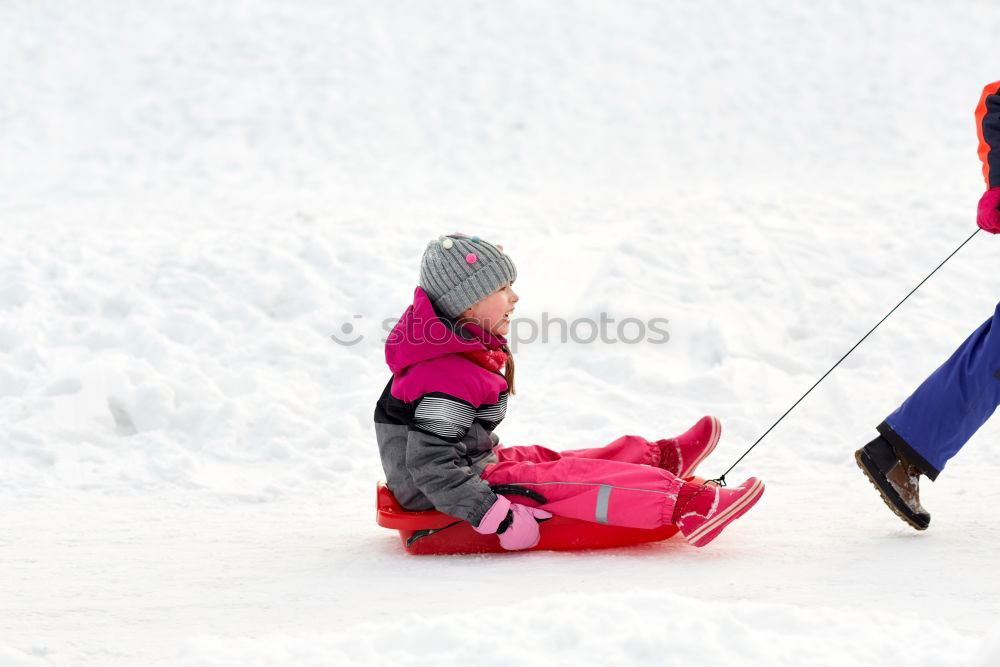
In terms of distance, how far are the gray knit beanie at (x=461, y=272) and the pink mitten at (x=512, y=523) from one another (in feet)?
2.14

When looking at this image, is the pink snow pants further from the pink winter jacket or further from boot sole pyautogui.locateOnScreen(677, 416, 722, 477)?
boot sole pyautogui.locateOnScreen(677, 416, 722, 477)

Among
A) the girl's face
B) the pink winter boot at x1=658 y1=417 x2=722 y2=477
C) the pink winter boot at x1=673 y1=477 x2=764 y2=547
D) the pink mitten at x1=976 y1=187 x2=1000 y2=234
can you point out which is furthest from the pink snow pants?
the pink mitten at x1=976 y1=187 x2=1000 y2=234

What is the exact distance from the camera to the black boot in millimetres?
3371

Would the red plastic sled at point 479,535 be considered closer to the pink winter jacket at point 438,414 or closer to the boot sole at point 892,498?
the pink winter jacket at point 438,414

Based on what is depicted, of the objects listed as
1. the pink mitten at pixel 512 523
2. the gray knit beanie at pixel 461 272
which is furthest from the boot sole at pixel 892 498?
the gray knit beanie at pixel 461 272

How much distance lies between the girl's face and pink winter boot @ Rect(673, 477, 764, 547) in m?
0.82

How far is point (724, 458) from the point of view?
4.64m

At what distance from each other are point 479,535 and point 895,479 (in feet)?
4.33

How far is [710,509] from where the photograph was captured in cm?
323

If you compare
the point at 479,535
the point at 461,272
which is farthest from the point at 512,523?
the point at 461,272

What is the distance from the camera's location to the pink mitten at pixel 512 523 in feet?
10.8

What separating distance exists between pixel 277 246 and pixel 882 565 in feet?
14.5

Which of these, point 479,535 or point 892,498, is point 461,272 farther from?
point 892,498

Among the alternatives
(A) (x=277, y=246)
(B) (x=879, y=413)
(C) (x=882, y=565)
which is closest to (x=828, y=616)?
(C) (x=882, y=565)
